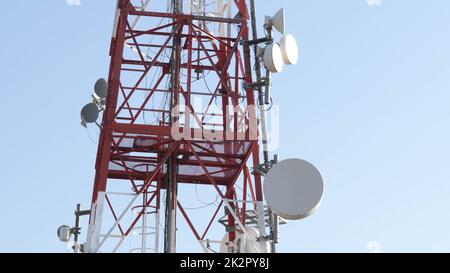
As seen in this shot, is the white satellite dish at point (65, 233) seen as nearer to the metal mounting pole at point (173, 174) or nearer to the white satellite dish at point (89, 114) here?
the metal mounting pole at point (173, 174)

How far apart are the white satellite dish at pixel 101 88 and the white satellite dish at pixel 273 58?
5342 millimetres

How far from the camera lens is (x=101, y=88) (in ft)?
68.3

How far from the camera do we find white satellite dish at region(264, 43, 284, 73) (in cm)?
1775

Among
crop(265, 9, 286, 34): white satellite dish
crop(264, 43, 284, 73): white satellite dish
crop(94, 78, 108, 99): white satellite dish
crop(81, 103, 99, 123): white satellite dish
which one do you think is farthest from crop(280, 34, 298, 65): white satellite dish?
crop(94, 78, 108, 99): white satellite dish

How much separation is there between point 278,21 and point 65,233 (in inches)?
329

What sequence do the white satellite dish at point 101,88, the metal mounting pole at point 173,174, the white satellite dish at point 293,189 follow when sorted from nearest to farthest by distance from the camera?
the white satellite dish at point 293,189
the metal mounting pole at point 173,174
the white satellite dish at point 101,88

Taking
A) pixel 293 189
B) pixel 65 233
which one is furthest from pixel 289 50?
pixel 65 233

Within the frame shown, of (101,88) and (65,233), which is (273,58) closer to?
(101,88)

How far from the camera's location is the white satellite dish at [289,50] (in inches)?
709

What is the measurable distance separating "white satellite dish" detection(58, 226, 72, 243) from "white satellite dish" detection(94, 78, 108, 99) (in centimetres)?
389

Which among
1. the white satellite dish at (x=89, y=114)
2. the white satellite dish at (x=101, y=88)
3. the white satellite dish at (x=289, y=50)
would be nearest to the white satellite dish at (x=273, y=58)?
the white satellite dish at (x=289, y=50)

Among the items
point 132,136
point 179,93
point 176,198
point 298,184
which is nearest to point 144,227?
point 176,198

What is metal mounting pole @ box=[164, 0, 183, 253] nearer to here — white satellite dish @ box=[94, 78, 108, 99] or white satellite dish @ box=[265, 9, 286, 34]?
white satellite dish @ box=[94, 78, 108, 99]
